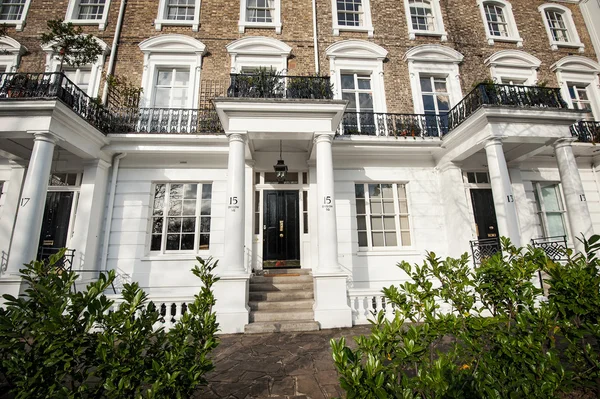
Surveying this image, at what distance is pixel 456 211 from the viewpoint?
26.7ft

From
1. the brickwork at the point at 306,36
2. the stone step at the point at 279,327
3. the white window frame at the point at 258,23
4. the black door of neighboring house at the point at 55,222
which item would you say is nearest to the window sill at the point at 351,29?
the brickwork at the point at 306,36

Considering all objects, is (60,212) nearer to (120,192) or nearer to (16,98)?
(120,192)

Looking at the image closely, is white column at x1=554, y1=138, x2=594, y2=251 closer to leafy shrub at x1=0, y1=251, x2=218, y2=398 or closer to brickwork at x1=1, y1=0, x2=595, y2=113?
brickwork at x1=1, y1=0, x2=595, y2=113

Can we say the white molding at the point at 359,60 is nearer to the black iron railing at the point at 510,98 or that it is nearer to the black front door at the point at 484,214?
the black iron railing at the point at 510,98

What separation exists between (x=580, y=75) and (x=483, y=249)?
→ 29.9 ft

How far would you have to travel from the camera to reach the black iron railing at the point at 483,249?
7.79 metres

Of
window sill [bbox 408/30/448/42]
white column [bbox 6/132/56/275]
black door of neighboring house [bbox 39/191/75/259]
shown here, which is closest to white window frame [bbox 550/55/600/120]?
window sill [bbox 408/30/448/42]

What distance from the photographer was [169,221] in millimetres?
8227

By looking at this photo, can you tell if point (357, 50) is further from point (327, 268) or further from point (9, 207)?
point (9, 207)

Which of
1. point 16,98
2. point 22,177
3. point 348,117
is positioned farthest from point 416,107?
point 22,177

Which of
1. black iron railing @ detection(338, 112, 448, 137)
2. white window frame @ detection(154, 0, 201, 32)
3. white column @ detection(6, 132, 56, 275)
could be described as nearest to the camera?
white column @ detection(6, 132, 56, 275)

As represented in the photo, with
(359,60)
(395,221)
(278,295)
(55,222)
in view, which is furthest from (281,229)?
(359,60)

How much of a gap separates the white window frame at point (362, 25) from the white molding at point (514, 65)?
4.73 m

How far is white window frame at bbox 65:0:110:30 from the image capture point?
968cm
